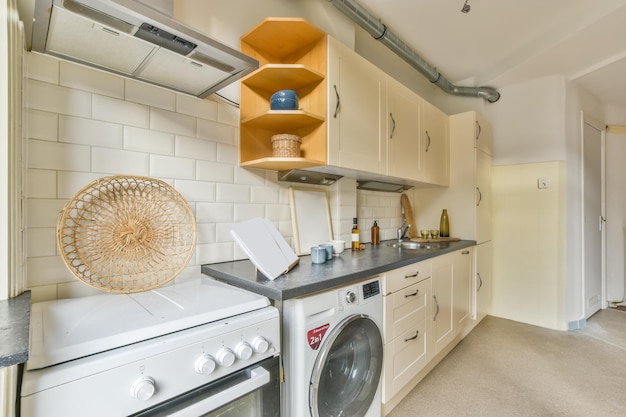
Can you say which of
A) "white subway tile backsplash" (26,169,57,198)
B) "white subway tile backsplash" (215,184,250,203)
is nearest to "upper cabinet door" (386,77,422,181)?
"white subway tile backsplash" (215,184,250,203)

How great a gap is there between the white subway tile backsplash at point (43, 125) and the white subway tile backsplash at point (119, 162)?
0.45ft

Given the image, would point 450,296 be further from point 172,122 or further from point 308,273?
point 172,122

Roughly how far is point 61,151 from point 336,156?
4.11 ft

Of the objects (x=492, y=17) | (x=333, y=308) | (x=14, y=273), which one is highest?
(x=492, y=17)

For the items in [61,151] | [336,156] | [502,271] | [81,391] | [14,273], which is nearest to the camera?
[81,391]

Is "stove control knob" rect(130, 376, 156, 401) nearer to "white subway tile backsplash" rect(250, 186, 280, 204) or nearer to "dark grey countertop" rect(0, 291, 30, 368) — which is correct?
"dark grey countertop" rect(0, 291, 30, 368)

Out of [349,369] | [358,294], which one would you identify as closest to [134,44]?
[358,294]

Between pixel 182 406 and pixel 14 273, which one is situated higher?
pixel 14 273

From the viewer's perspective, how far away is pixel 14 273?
3.00 ft

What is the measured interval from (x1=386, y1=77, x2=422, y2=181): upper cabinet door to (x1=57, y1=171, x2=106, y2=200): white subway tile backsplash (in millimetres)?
1764

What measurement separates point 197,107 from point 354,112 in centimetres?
92

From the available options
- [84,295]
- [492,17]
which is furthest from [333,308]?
[492,17]

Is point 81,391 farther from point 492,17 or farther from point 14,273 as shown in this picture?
point 492,17

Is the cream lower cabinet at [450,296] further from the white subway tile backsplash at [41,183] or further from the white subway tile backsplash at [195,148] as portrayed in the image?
the white subway tile backsplash at [41,183]
